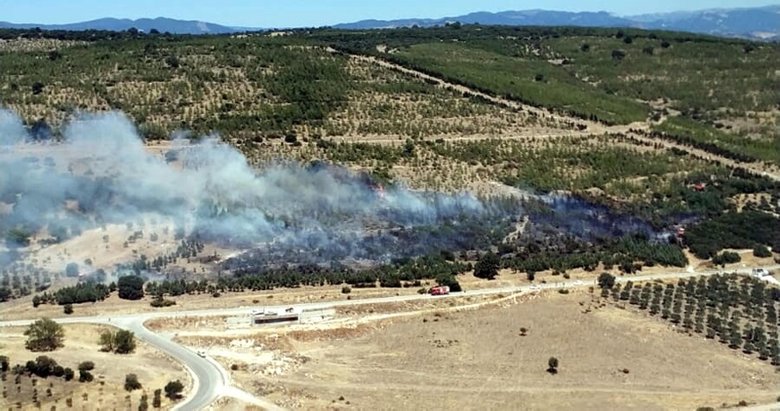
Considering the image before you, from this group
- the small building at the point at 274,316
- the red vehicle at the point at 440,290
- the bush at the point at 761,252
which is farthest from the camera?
the bush at the point at 761,252

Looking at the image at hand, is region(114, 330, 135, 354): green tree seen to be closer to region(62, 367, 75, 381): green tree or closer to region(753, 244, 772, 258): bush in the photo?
region(62, 367, 75, 381): green tree

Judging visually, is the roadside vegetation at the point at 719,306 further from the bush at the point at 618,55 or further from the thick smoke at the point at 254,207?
the bush at the point at 618,55

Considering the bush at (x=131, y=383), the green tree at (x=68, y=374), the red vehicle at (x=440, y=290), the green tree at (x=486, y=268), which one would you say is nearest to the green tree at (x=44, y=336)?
the green tree at (x=68, y=374)

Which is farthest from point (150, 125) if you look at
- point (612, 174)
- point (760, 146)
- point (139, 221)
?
point (760, 146)

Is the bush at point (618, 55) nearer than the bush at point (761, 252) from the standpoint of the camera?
No

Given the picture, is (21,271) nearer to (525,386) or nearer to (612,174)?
(525,386)

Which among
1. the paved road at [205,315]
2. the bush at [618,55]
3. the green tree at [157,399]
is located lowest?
the paved road at [205,315]

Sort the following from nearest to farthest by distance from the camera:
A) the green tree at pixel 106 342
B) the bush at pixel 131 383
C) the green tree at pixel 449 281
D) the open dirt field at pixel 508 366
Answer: the bush at pixel 131 383 → the open dirt field at pixel 508 366 → the green tree at pixel 106 342 → the green tree at pixel 449 281

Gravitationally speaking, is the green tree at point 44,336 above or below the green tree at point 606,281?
above

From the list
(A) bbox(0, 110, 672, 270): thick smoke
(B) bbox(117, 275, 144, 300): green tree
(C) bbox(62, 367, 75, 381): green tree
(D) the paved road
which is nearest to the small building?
(D) the paved road
